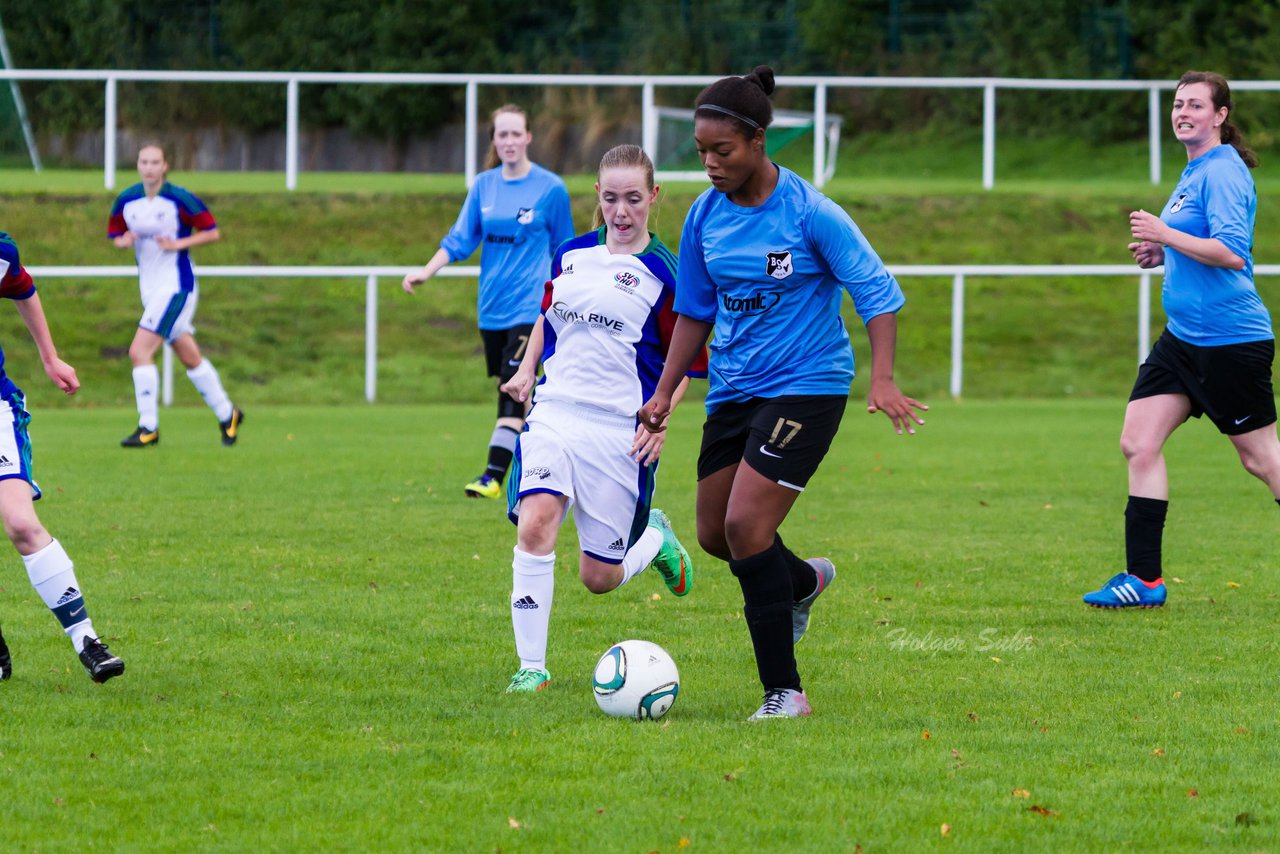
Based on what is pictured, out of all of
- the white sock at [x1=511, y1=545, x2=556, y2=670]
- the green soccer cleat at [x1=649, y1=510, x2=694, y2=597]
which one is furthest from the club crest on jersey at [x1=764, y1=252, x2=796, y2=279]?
the green soccer cleat at [x1=649, y1=510, x2=694, y2=597]

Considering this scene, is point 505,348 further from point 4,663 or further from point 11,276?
point 4,663

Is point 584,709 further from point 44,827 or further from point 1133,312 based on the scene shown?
point 1133,312

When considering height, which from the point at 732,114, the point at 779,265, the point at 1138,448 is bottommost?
the point at 1138,448

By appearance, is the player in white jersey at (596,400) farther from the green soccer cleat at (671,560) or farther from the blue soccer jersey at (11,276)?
the blue soccer jersey at (11,276)

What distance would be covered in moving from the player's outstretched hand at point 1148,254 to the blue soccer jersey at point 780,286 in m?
2.33

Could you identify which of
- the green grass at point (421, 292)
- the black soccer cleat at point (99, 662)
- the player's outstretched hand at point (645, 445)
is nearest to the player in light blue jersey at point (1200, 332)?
the player's outstretched hand at point (645, 445)

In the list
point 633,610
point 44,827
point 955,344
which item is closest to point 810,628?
point 633,610

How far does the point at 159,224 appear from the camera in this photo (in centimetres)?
1376

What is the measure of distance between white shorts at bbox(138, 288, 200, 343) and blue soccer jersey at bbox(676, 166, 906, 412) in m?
8.95

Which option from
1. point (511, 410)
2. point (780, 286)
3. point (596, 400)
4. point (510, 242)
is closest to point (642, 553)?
point (596, 400)

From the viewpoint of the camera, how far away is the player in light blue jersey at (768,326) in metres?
5.12

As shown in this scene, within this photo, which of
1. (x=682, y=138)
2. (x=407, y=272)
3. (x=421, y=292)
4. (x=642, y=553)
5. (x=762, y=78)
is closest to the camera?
(x=762, y=78)

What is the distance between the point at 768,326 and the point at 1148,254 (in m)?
2.61

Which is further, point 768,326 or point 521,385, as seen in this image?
point 521,385
